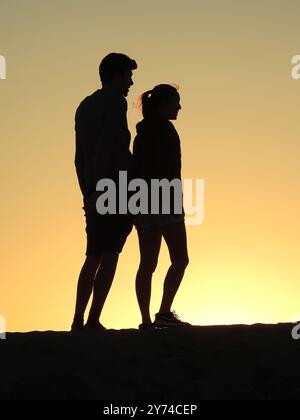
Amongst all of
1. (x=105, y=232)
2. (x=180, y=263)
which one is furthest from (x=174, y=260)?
(x=105, y=232)

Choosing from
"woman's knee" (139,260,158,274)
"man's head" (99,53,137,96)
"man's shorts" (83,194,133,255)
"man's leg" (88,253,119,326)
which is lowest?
"man's leg" (88,253,119,326)

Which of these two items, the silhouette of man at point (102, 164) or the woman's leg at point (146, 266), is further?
the woman's leg at point (146, 266)

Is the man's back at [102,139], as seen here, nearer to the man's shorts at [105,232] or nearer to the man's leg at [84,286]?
the man's shorts at [105,232]

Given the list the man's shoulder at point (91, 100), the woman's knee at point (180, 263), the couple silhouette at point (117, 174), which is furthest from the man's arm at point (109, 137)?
the woman's knee at point (180, 263)

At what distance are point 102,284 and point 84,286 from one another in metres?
0.19

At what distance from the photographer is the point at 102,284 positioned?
8.61 m

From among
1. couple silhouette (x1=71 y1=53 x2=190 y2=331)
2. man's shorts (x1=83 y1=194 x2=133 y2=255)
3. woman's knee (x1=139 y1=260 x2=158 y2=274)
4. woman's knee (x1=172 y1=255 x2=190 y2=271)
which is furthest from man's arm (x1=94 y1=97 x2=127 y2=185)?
woman's knee (x1=172 y1=255 x2=190 y2=271)

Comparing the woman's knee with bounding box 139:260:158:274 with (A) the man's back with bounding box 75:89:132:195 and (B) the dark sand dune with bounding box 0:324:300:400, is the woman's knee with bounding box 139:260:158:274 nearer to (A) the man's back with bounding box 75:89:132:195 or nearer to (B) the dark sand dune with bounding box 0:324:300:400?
(B) the dark sand dune with bounding box 0:324:300:400

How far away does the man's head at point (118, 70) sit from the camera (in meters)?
8.84

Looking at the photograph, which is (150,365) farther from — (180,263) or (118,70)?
(118,70)

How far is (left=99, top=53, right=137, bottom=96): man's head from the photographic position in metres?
8.84
